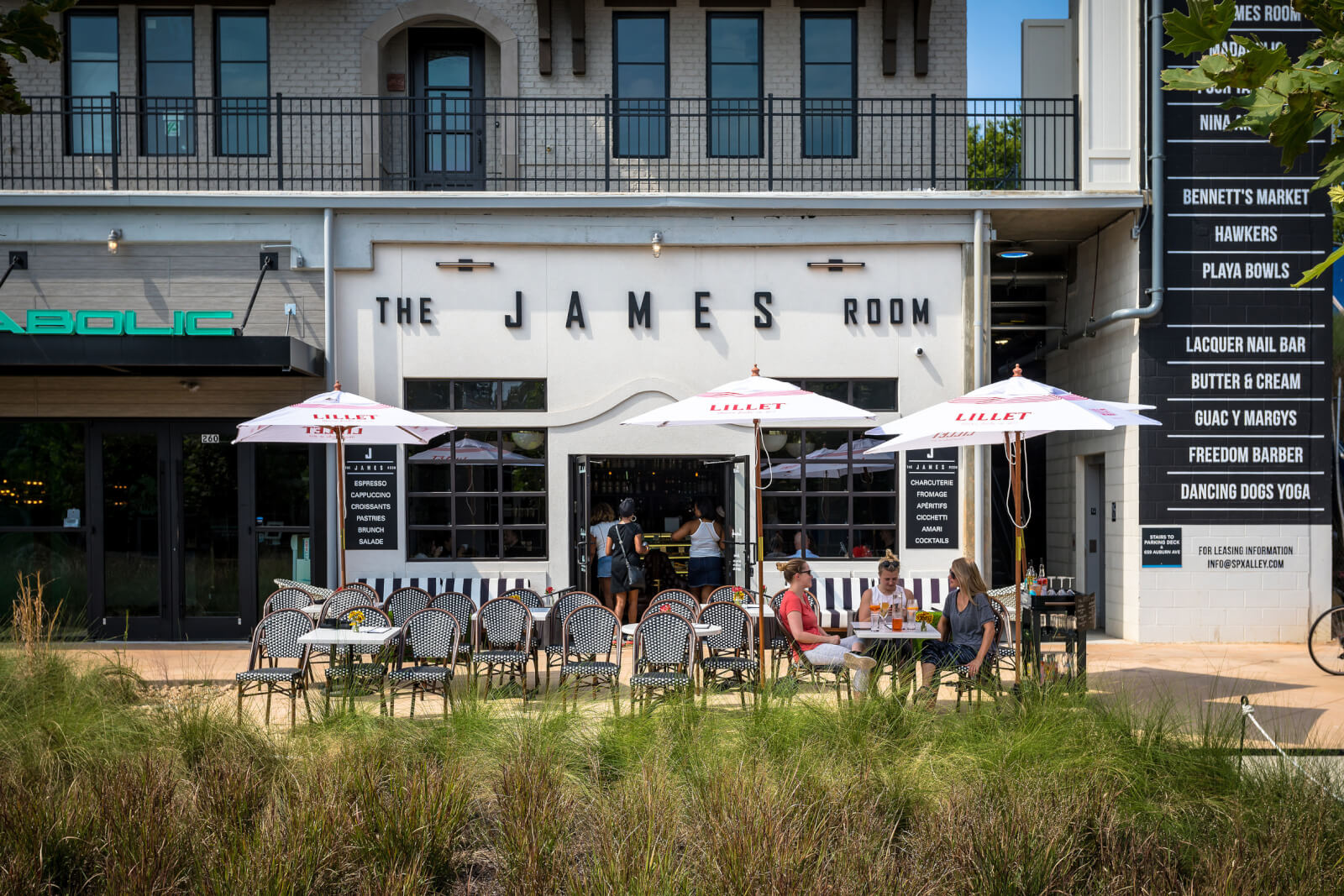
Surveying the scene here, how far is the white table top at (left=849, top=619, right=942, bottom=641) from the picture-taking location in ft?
26.6

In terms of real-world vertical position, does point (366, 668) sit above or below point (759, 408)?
below

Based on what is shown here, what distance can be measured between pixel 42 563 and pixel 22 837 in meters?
9.15

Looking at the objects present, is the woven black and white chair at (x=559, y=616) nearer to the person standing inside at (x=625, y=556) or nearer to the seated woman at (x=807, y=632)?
the person standing inside at (x=625, y=556)

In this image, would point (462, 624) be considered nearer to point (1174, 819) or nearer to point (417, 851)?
point (417, 851)

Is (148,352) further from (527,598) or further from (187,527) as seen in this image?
(527,598)

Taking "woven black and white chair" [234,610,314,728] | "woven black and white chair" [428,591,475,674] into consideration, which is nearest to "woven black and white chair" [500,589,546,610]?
"woven black and white chair" [428,591,475,674]

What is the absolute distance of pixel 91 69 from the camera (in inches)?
551

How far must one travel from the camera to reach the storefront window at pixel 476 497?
41.4ft

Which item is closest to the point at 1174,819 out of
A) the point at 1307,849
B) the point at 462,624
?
the point at 1307,849

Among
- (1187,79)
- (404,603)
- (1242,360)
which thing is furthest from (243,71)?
(1187,79)

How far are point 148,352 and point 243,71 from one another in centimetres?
473

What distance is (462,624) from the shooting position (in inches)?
375

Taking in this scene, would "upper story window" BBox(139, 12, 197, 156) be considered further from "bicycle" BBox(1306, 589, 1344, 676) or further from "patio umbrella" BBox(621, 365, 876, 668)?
"bicycle" BBox(1306, 589, 1344, 676)

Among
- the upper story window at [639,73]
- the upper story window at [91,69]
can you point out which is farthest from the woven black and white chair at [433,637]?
the upper story window at [91,69]
